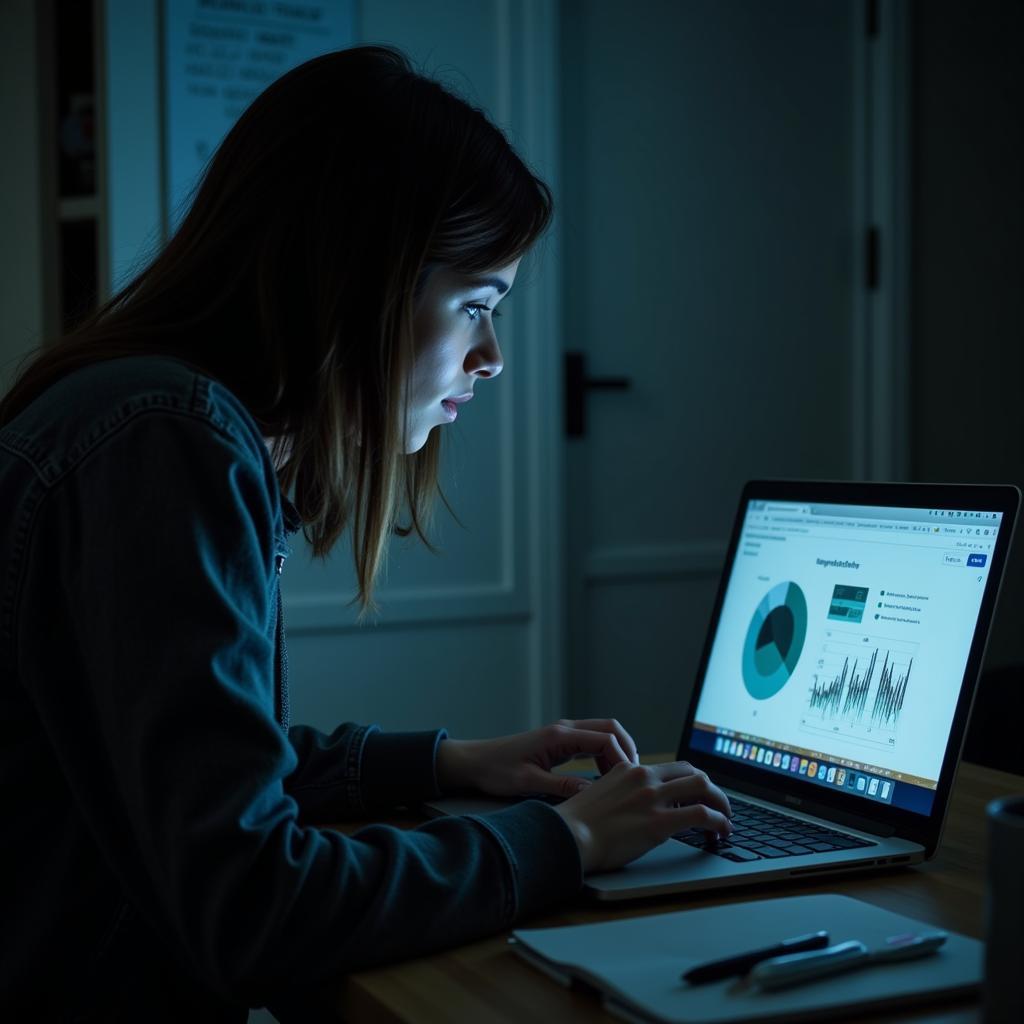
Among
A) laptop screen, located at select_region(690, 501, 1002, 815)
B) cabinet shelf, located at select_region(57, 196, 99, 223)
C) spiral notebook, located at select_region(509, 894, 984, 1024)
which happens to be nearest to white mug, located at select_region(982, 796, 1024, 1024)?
spiral notebook, located at select_region(509, 894, 984, 1024)

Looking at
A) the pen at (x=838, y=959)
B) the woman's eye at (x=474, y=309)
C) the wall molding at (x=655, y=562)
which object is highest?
the woman's eye at (x=474, y=309)

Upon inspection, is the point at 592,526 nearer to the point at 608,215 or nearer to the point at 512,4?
the point at 608,215

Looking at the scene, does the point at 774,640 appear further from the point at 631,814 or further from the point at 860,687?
the point at 631,814

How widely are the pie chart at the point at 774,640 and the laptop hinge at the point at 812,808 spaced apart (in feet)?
0.25

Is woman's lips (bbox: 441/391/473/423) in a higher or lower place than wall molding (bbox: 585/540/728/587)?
higher

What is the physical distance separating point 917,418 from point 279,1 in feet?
5.76

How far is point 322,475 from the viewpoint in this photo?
1.02 m

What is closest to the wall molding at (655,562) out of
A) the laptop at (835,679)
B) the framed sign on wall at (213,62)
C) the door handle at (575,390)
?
the door handle at (575,390)

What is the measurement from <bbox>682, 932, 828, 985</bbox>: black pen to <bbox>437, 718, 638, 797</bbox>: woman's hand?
370 millimetres

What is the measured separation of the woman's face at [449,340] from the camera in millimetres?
975

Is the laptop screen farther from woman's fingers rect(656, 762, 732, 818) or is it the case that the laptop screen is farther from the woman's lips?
the woman's lips

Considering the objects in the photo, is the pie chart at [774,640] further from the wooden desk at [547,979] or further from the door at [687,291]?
the door at [687,291]

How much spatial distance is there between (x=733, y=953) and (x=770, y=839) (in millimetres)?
248

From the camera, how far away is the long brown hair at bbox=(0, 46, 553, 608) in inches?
34.9
